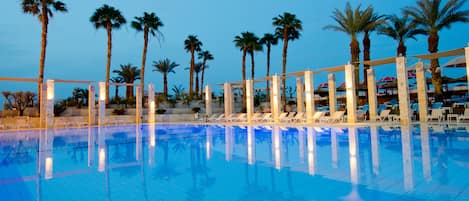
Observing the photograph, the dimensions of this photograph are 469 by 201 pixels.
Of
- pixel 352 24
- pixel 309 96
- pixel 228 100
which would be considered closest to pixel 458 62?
pixel 352 24

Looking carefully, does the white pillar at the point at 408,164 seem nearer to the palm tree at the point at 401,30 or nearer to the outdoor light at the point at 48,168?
the outdoor light at the point at 48,168

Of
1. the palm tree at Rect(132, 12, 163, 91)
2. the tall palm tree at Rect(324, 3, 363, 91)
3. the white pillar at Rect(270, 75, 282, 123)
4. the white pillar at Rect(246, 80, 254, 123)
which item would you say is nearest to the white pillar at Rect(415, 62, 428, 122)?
the tall palm tree at Rect(324, 3, 363, 91)

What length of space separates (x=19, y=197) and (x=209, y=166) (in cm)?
311

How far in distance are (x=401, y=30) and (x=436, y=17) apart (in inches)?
116

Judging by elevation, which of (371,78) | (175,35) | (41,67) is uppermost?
(175,35)

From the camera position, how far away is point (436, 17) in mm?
18797

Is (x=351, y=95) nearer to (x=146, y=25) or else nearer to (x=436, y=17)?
(x=436, y=17)

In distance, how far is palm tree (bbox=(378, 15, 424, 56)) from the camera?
21438 mm

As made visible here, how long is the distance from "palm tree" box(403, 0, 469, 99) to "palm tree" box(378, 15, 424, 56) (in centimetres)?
172

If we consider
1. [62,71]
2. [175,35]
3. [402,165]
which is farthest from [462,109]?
[175,35]

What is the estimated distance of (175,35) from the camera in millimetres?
107312

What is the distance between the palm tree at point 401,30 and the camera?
21438 millimetres

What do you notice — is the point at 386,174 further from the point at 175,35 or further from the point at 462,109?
the point at 175,35

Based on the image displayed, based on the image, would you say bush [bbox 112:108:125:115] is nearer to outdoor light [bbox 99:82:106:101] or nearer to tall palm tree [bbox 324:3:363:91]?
outdoor light [bbox 99:82:106:101]
